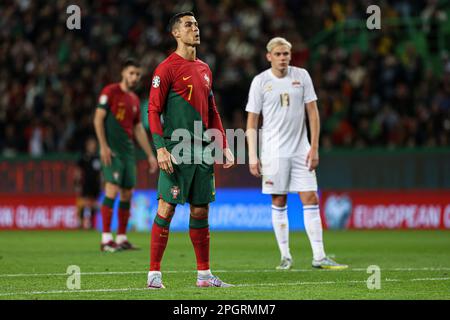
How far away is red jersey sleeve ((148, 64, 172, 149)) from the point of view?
9.06m

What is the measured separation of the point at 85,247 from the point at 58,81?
9709mm

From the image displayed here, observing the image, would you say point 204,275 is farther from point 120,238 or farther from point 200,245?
point 120,238

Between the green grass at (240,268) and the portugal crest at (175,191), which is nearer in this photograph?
the green grass at (240,268)

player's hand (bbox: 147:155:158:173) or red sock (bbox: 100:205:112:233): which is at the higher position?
player's hand (bbox: 147:155:158:173)

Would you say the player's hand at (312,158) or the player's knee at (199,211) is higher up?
the player's hand at (312,158)

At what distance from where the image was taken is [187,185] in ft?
30.4

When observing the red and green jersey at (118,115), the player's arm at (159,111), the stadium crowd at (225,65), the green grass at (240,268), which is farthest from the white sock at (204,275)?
the stadium crowd at (225,65)

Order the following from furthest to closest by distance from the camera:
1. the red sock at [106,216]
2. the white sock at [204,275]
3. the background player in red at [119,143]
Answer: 1. the red sock at [106,216]
2. the background player in red at [119,143]
3. the white sock at [204,275]

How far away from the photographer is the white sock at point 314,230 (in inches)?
453

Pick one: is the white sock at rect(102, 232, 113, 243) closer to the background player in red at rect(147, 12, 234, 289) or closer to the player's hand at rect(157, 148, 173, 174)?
the background player in red at rect(147, 12, 234, 289)

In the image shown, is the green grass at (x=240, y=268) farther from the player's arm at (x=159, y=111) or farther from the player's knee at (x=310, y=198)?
the player's arm at (x=159, y=111)

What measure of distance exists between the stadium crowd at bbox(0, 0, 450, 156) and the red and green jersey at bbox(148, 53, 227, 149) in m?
12.5

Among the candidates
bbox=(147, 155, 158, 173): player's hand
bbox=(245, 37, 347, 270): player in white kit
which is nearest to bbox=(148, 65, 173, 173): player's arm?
bbox=(245, 37, 347, 270): player in white kit
